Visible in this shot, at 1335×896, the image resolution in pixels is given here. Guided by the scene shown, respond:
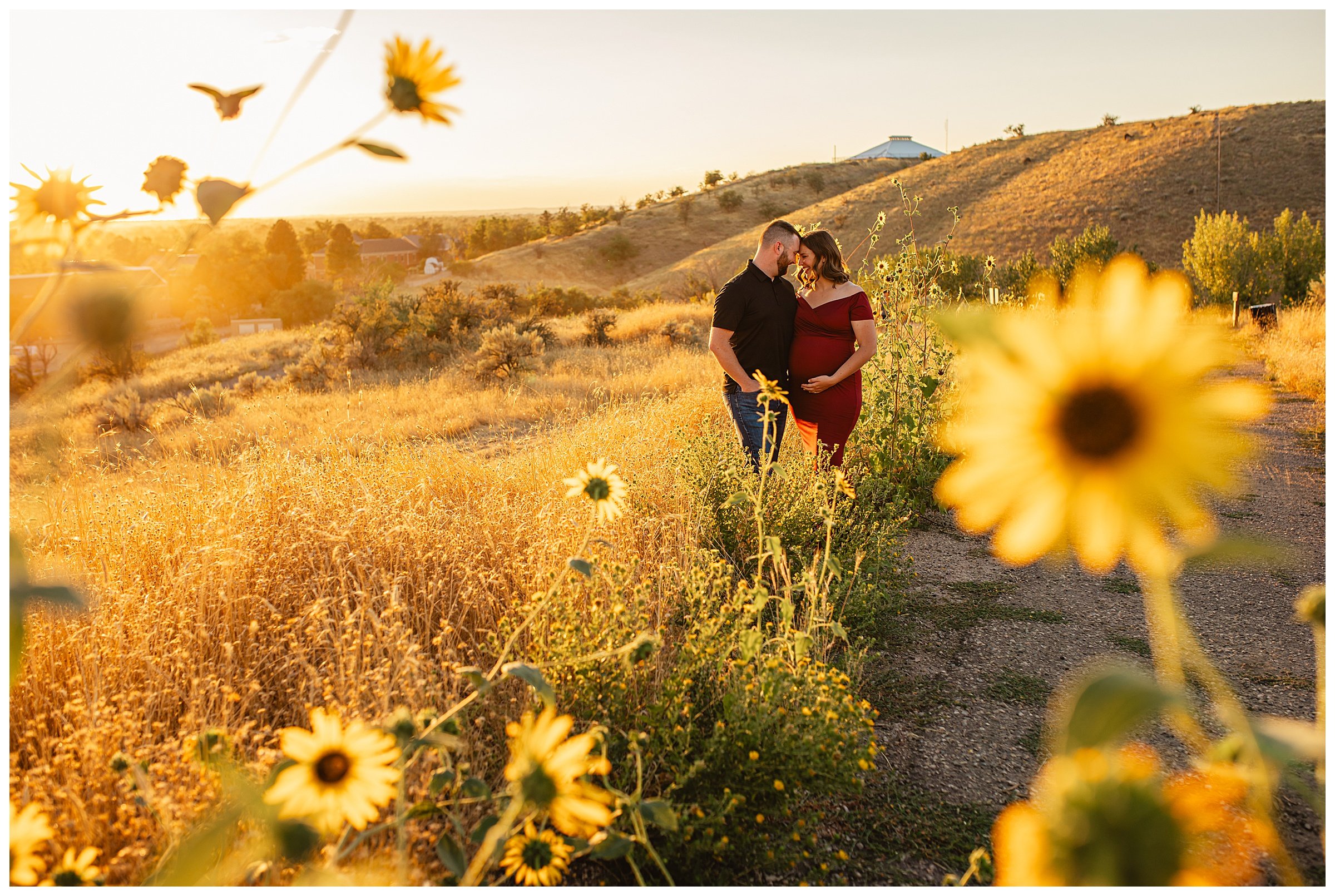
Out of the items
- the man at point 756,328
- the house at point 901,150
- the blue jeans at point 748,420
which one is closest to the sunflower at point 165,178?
the man at point 756,328

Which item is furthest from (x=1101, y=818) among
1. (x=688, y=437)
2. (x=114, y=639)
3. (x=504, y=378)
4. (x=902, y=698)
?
(x=504, y=378)

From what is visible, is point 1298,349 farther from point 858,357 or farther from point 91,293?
point 91,293

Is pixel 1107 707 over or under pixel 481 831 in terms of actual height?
over

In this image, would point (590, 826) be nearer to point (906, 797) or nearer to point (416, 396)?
point (906, 797)

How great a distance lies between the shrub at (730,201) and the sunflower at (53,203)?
62.7 meters

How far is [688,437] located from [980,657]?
6.36 ft

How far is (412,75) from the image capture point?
2.00 ft

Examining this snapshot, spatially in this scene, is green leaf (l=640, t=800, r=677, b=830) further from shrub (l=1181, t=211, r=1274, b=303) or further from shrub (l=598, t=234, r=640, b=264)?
shrub (l=598, t=234, r=640, b=264)

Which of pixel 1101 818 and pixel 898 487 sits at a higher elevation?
pixel 1101 818

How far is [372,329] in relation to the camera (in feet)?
44.7

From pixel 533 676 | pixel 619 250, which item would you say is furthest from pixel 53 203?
pixel 619 250

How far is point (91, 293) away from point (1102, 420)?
0.65 meters

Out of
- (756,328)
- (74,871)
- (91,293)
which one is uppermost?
(91,293)

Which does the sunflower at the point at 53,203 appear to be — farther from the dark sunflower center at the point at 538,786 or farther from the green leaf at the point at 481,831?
the green leaf at the point at 481,831
